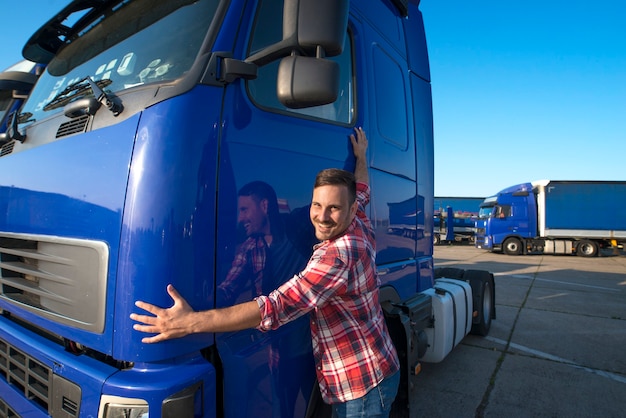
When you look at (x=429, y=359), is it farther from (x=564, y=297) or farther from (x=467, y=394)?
(x=564, y=297)

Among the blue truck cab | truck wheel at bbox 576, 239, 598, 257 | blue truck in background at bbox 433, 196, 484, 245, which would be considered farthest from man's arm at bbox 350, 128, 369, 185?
blue truck in background at bbox 433, 196, 484, 245

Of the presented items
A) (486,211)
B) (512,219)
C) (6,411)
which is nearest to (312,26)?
(6,411)

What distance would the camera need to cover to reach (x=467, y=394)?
333cm

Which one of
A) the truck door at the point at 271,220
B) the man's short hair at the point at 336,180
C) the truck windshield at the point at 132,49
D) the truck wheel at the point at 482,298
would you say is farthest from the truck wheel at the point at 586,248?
the truck windshield at the point at 132,49

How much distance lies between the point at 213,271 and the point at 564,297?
8282mm

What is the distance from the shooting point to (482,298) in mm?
4633

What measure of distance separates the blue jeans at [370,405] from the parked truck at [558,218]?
18110mm

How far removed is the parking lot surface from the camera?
3.11 meters

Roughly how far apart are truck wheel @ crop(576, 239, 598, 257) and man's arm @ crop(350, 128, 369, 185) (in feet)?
62.3

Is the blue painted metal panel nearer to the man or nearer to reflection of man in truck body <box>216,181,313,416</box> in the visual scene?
the man

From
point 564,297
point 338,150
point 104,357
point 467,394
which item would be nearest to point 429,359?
point 467,394

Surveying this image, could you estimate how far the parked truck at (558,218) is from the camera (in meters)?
16.4

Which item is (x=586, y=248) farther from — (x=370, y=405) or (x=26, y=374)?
(x=26, y=374)

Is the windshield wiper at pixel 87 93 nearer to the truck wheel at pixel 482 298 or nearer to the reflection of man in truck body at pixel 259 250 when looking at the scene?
the reflection of man in truck body at pixel 259 250
